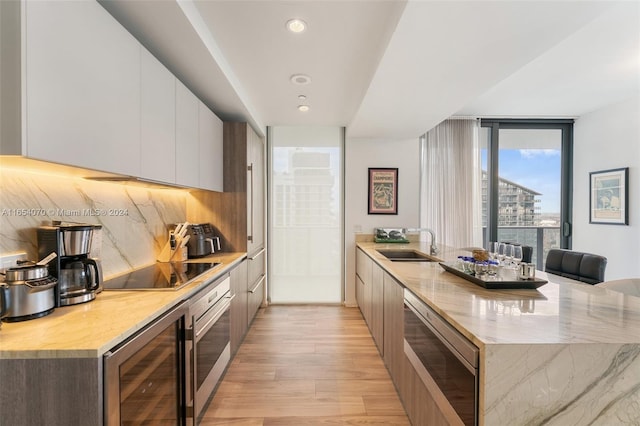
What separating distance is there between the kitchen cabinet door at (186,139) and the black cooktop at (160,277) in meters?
0.62

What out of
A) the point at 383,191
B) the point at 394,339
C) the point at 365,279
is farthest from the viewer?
the point at 383,191

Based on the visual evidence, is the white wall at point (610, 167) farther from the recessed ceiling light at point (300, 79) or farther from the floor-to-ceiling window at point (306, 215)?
the recessed ceiling light at point (300, 79)

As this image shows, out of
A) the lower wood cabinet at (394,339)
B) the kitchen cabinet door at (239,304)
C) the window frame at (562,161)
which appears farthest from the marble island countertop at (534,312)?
the window frame at (562,161)

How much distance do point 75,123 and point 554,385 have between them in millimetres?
1902

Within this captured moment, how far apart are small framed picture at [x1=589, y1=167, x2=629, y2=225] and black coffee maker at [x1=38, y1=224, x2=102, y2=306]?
521 cm

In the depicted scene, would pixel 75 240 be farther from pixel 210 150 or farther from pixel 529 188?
pixel 529 188

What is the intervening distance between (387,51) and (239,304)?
2.33 metres

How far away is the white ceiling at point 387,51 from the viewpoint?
142 cm

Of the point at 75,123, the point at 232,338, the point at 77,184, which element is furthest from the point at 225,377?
the point at 75,123

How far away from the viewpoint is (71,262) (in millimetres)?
1237

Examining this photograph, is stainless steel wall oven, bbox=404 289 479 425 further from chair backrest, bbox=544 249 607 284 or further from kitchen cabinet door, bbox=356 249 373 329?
chair backrest, bbox=544 249 607 284

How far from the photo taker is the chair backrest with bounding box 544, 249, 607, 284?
231 cm

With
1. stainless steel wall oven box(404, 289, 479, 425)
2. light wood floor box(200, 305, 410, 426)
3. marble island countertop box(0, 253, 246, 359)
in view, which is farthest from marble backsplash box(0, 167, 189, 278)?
stainless steel wall oven box(404, 289, 479, 425)

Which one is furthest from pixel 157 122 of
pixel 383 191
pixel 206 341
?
pixel 383 191
